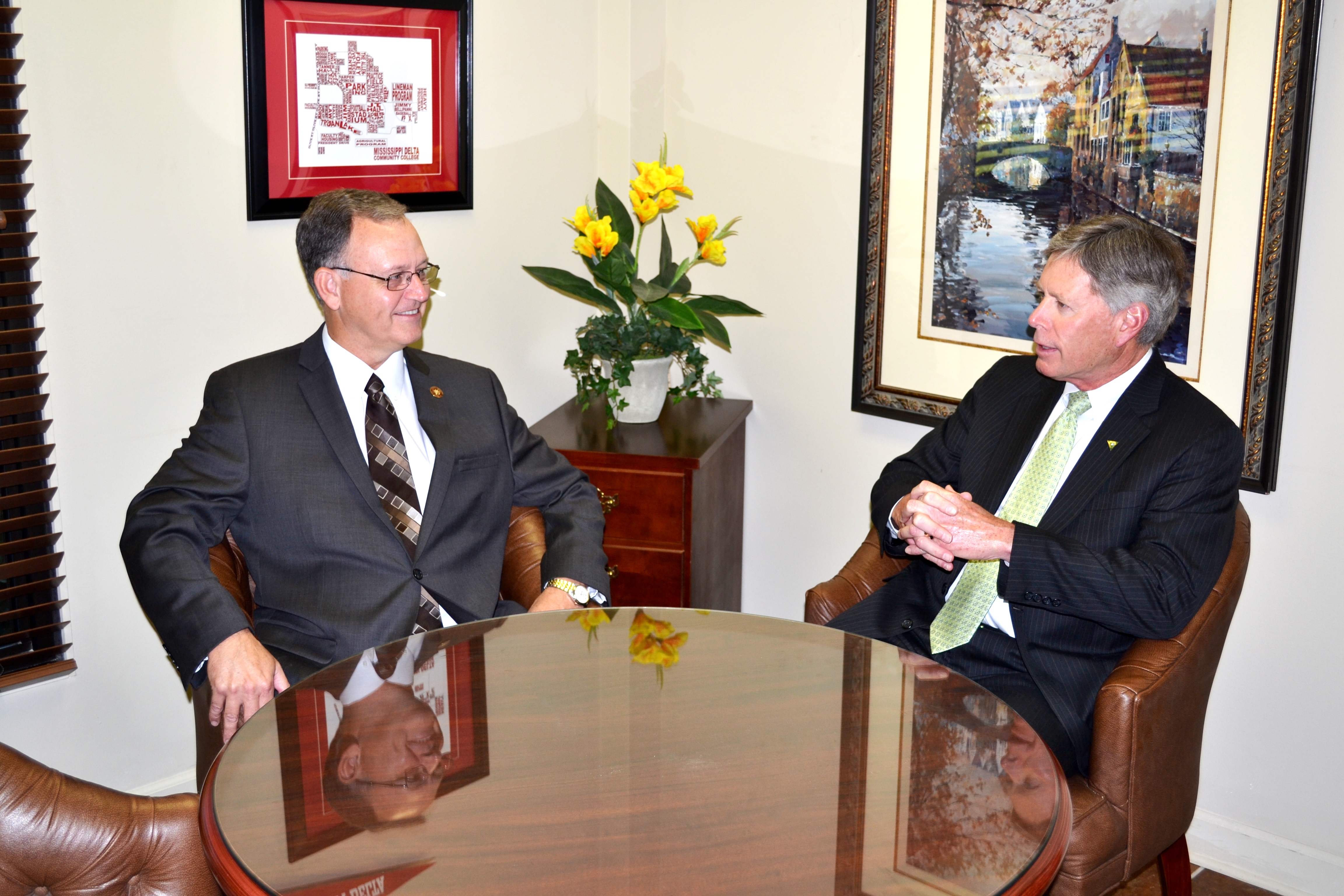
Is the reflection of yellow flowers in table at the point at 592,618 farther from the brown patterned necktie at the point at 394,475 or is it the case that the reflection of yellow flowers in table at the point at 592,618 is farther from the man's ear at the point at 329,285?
the man's ear at the point at 329,285

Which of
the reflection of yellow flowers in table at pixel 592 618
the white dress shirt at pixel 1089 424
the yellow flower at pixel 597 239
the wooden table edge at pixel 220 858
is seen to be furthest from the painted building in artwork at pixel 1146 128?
the wooden table edge at pixel 220 858

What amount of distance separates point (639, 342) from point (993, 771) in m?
2.13

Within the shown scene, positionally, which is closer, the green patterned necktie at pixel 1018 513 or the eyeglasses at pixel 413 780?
the eyeglasses at pixel 413 780

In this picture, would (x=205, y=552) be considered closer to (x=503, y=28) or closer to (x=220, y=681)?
(x=220, y=681)

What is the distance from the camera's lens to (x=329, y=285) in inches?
109

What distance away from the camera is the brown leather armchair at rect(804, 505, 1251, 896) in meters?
2.31

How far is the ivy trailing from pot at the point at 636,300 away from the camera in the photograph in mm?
3611

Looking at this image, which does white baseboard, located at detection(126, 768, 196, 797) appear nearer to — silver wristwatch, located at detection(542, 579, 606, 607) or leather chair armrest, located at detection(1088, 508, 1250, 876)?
silver wristwatch, located at detection(542, 579, 606, 607)

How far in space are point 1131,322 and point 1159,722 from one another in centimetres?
84

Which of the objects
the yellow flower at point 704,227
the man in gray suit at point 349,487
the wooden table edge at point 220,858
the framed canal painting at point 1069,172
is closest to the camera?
the wooden table edge at point 220,858

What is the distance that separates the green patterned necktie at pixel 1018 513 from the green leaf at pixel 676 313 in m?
1.28

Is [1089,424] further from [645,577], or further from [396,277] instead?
[396,277]

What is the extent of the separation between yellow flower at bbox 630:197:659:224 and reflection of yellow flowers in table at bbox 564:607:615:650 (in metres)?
1.46

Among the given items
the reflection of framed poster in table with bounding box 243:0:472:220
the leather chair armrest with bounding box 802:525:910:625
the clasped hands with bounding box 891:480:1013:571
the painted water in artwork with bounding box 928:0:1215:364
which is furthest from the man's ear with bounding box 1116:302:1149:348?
the reflection of framed poster in table with bounding box 243:0:472:220
